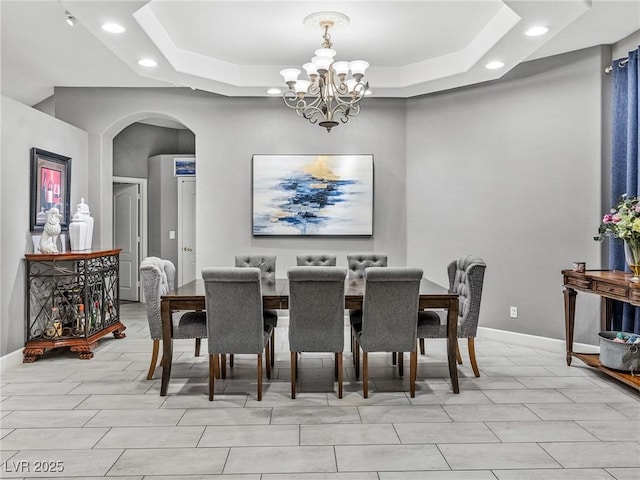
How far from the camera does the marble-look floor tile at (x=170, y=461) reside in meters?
2.29

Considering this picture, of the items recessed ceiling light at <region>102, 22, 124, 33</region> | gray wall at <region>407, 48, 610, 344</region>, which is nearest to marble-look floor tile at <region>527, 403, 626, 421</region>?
gray wall at <region>407, 48, 610, 344</region>

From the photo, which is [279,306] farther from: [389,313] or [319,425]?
[319,425]

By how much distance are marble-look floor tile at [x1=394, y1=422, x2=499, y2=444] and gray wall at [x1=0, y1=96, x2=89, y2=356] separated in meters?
3.35

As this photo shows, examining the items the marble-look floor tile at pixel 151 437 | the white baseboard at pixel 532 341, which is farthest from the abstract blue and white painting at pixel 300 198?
the marble-look floor tile at pixel 151 437

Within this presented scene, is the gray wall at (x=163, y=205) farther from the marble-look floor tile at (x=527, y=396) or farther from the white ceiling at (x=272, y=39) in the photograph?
the marble-look floor tile at (x=527, y=396)

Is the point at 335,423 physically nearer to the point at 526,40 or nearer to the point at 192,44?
the point at 526,40

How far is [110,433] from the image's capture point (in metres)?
2.73

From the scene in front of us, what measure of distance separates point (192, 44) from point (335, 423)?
3555 mm

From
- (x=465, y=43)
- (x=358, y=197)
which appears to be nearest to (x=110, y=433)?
(x=358, y=197)

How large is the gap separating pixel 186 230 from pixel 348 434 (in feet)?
17.4

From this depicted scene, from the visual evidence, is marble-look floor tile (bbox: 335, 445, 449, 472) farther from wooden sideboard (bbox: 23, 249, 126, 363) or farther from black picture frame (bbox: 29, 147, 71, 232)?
black picture frame (bbox: 29, 147, 71, 232)

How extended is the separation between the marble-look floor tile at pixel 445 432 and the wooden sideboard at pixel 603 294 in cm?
133

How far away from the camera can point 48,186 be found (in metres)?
4.59

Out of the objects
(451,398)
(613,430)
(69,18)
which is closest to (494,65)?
(451,398)
